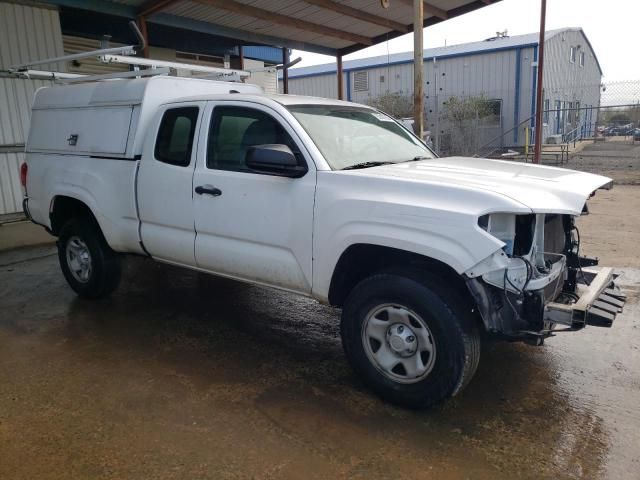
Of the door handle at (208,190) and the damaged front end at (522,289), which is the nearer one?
the damaged front end at (522,289)

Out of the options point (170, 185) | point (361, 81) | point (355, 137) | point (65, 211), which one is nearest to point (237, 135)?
point (170, 185)

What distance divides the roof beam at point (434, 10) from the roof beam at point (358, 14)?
0.73 metres

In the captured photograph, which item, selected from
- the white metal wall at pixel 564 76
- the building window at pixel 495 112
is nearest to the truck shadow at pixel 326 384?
the building window at pixel 495 112

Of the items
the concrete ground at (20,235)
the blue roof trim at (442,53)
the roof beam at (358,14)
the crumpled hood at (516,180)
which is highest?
the blue roof trim at (442,53)

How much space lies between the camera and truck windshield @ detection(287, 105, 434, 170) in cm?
402

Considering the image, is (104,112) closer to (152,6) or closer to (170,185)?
(170,185)

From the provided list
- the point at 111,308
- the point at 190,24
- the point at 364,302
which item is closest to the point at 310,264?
the point at 364,302

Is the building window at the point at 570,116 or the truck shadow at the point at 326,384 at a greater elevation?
the building window at the point at 570,116

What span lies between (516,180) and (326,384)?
191cm

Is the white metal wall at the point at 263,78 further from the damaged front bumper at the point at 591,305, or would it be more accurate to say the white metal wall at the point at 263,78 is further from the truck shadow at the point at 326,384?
the damaged front bumper at the point at 591,305

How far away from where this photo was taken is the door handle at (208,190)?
428cm

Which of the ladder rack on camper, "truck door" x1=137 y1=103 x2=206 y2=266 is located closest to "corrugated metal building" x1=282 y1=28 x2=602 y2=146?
the ladder rack on camper

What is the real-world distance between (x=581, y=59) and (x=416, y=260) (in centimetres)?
3547

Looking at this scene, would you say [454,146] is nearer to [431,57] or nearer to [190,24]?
[431,57]
